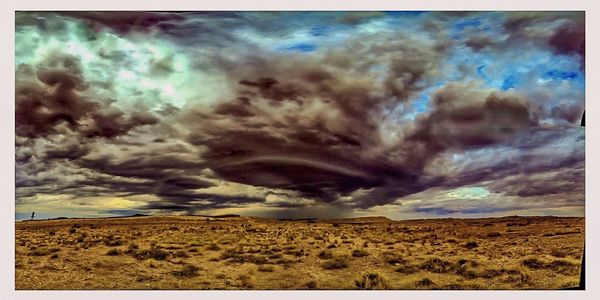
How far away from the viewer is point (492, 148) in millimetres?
12594

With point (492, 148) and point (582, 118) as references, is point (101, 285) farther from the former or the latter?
point (582, 118)

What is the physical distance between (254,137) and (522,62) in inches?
259

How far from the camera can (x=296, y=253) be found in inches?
500

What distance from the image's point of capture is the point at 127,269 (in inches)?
487

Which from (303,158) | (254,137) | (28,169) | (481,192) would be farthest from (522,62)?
(28,169)


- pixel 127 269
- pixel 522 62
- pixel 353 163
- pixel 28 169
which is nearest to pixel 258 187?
pixel 353 163

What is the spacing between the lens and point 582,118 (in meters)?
12.5

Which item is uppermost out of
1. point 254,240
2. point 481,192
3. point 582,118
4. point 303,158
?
point 582,118

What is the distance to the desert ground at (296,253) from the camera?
12250 mm

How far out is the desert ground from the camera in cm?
1225

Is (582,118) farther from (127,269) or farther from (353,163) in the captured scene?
(127,269)

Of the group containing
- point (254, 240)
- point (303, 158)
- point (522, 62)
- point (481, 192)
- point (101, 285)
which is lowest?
point (101, 285)

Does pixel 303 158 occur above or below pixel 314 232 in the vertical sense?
above

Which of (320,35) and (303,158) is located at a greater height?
(320,35)
